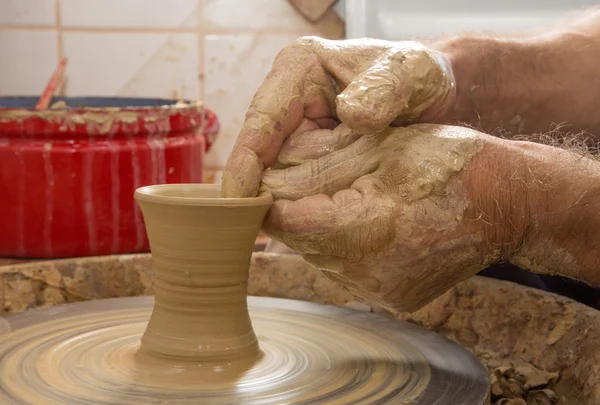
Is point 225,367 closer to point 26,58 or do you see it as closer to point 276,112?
point 276,112

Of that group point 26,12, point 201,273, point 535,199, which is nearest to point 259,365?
point 201,273

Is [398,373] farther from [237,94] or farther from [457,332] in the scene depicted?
[237,94]

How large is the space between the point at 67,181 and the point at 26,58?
1557 mm

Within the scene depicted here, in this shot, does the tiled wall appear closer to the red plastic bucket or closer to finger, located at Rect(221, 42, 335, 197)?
the red plastic bucket

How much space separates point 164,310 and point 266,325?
248mm

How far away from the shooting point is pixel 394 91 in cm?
104

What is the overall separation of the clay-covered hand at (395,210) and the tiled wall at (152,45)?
2251 mm

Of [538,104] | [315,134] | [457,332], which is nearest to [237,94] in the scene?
[538,104]

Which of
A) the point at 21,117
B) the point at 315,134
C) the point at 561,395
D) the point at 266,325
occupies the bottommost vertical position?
the point at 561,395

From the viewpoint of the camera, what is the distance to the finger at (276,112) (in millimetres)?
1099

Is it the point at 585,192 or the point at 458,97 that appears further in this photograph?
the point at 458,97

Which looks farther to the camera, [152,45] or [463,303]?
[152,45]

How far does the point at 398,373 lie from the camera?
1.12 meters

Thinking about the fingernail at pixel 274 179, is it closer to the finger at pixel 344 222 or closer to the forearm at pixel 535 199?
the finger at pixel 344 222
